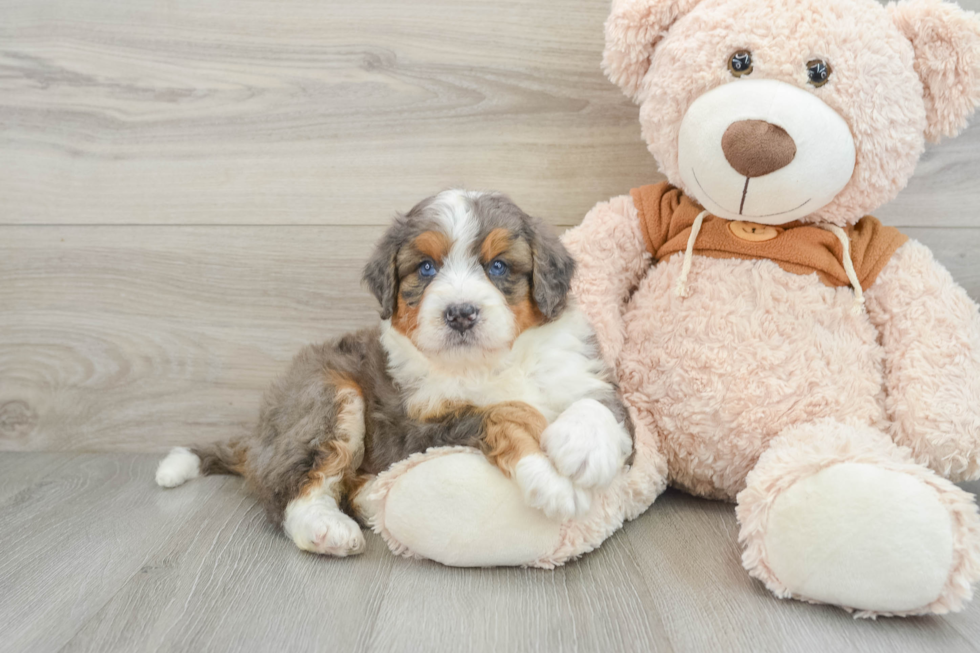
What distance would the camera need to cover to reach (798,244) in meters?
1.94

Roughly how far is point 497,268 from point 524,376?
0.29 meters

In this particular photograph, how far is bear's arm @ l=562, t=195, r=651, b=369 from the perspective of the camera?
2.08 meters

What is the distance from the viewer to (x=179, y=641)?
1.44m

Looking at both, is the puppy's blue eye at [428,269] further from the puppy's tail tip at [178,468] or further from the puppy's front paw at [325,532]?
the puppy's tail tip at [178,468]

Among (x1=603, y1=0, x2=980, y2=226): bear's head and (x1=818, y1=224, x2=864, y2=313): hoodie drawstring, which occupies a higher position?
(x1=603, y1=0, x2=980, y2=226): bear's head

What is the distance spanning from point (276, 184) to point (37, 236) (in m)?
0.92

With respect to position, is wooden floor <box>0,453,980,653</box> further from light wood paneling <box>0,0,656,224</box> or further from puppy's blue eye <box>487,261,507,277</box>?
light wood paneling <box>0,0,656,224</box>

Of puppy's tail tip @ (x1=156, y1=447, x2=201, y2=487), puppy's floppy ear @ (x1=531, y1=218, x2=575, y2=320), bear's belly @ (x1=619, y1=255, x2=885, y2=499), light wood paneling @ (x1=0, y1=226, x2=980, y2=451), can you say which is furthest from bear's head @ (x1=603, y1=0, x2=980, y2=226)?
puppy's tail tip @ (x1=156, y1=447, x2=201, y2=487)

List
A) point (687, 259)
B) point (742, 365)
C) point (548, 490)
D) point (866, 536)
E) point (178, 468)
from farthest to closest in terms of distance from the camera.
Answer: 1. point (178, 468)
2. point (687, 259)
3. point (742, 365)
4. point (548, 490)
5. point (866, 536)

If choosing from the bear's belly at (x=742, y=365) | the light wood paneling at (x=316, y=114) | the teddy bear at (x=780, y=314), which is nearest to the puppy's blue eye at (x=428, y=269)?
the teddy bear at (x=780, y=314)

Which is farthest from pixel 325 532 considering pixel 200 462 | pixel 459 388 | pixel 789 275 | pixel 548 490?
pixel 789 275

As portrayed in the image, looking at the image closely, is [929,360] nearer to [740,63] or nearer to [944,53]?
[944,53]

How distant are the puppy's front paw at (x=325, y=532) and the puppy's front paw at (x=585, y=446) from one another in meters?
0.55

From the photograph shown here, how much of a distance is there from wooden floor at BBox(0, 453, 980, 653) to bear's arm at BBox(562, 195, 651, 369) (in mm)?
540
